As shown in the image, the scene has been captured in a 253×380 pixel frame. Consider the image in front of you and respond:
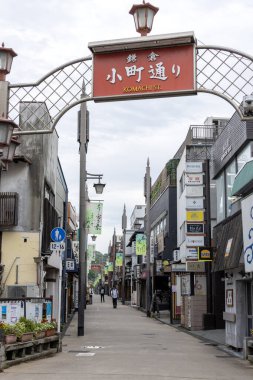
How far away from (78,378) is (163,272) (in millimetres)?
27725

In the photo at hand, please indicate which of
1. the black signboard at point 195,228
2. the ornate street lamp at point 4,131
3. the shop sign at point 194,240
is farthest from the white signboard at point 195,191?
the ornate street lamp at point 4,131

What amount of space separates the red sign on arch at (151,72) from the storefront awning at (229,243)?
7154mm

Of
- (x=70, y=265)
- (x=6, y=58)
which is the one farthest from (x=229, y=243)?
(x=70, y=265)

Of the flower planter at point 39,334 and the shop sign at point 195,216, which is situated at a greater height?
the shop sign at point 195,216

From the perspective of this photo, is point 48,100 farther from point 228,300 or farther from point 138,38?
point 228,300

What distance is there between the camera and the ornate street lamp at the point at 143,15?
984 cm

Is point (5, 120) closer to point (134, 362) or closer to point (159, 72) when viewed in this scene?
point (159, 72)

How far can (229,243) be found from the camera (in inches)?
696

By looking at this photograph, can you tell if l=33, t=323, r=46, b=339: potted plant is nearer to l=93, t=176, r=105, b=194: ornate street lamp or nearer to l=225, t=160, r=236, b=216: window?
l=225, t=160, r=236, b=216: window

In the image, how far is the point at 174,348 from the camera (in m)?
18.7

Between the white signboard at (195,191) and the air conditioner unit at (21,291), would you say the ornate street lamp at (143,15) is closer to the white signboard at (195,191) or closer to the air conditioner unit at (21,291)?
the air conditioner unit at (21,291)

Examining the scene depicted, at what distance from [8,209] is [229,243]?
323 inches

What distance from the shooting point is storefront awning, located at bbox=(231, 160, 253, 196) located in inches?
602

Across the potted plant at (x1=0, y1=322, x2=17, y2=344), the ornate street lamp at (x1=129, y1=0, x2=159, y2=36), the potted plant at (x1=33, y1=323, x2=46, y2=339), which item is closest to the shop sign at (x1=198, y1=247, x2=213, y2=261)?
the potted plant at (x1=33, y1=323, x2=46, y2=339)
